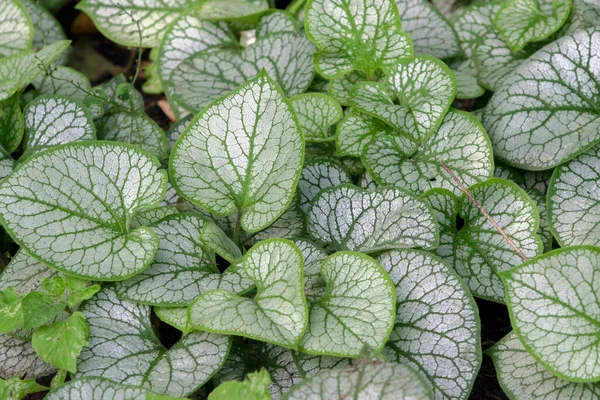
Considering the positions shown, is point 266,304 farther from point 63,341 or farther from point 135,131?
point 135,131

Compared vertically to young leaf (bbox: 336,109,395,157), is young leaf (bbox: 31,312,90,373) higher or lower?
lower

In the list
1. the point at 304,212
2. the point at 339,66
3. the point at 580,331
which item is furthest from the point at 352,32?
the point at 580,331

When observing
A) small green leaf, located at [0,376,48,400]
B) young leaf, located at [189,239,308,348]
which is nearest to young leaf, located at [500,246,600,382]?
young leaf, located at [189,239,308,348]

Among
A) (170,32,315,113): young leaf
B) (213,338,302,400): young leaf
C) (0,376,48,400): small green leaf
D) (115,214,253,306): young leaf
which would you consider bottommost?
(213,338,302,400): young leaf

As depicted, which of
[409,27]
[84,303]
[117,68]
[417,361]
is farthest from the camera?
[117,68]

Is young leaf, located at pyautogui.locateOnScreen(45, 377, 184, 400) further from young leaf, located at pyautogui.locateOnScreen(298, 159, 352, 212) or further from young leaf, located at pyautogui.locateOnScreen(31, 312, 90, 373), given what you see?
young leaf, located at pyautogui.locateOnScreen(298, 159, 352, 212)

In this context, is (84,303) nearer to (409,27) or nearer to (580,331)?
(580,331)
